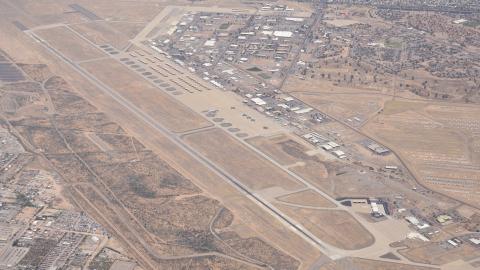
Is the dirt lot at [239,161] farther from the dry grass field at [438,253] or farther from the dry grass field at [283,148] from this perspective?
the dry grass field at [438,253]

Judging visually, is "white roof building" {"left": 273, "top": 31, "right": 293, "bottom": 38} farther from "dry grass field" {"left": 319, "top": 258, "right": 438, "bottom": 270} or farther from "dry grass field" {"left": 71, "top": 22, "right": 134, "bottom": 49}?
"dry grass field" {"left": 319, "top": 258, "right": 438, "bottom": 270}

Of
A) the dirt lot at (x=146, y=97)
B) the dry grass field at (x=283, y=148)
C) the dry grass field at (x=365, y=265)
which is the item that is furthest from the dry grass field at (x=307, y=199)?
the dirt lot at (x=146, y=97)

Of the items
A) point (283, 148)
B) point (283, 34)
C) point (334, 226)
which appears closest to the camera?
point (334, 226)

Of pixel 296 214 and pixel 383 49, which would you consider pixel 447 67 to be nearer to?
pixel 383 49

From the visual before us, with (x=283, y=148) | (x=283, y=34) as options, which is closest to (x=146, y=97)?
(x=283, y=148)

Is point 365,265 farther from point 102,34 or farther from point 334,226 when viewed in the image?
point 102,34

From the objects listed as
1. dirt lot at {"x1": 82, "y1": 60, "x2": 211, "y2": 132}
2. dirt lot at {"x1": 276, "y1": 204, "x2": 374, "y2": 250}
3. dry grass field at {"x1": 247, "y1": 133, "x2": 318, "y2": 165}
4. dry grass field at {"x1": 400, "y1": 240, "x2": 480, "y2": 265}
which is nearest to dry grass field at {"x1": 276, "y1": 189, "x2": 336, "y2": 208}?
dirt lot at {"x1": 276, "y1": 204, "x2": 374, "y2": 250}
